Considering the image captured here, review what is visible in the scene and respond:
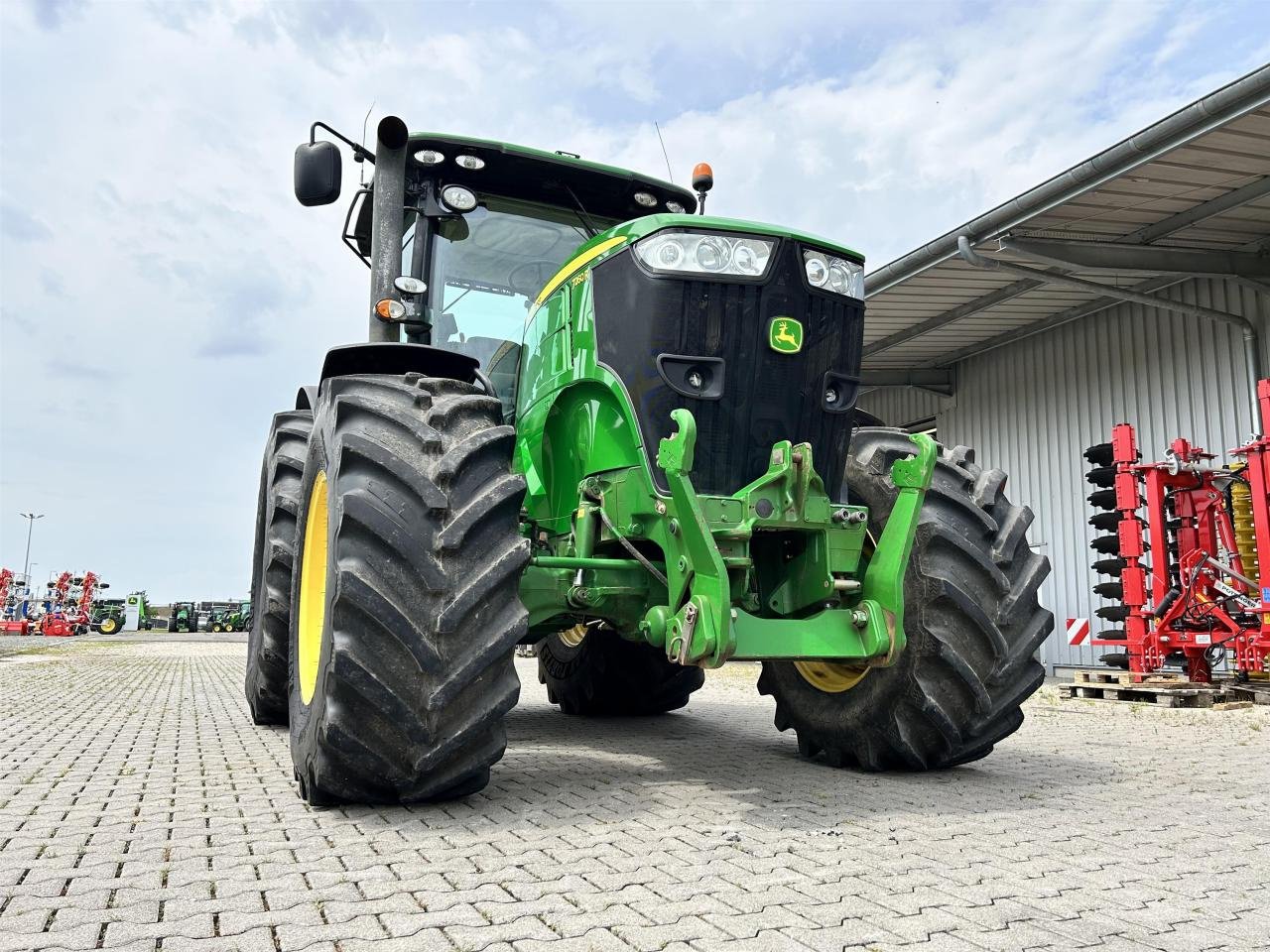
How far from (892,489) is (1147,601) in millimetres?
7947

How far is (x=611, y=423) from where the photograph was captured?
396cm

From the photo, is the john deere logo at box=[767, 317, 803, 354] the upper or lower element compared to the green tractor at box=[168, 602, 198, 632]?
upper

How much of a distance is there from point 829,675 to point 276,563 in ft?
8.71

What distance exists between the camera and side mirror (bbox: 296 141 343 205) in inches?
176

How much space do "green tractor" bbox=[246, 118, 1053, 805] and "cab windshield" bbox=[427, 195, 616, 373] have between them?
0.13m

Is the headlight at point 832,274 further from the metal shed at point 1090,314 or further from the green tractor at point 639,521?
the metal shed at point 1090,314

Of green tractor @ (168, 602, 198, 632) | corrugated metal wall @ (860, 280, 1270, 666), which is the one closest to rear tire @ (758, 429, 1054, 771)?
corrugated metal wall @ (860, 280, 1270, 666)

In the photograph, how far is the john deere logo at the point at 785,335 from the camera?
3.83m

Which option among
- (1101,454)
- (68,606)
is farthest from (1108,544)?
(68,606)

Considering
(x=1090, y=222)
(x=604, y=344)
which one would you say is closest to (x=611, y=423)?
(x=604, y=344)

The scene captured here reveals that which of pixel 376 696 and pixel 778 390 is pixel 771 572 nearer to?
pixel 778 390

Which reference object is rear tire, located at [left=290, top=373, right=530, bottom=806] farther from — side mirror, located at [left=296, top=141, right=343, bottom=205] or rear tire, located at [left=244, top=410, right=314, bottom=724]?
side mirror, located at [left=296, top=141, right=343, bottom=205]

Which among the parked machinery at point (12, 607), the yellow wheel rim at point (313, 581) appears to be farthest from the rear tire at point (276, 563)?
the parked machinery at point (12, 607)

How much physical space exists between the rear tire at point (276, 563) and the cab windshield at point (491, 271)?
0.98m
